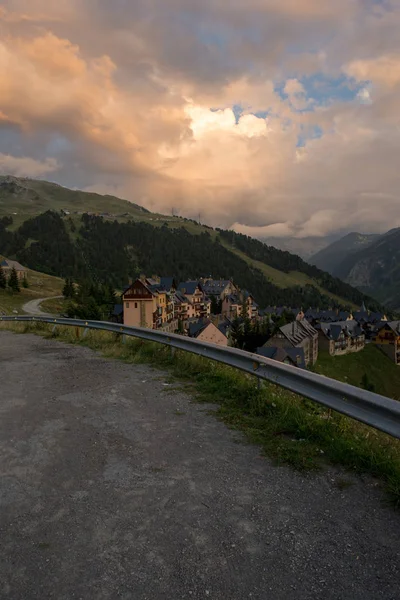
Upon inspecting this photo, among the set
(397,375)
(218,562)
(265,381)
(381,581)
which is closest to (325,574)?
(381,581)

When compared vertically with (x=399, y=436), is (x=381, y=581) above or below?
below

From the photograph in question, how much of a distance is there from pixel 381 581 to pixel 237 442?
255 centimetres

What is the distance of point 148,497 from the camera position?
3801 mm

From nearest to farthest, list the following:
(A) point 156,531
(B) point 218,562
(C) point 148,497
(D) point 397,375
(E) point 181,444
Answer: (B) point 218,562, (A) point 156,531, (C) point 148,497, (E) point 181,444, (D) point 397,375

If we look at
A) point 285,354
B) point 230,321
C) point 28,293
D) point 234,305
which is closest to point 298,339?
point 285,354

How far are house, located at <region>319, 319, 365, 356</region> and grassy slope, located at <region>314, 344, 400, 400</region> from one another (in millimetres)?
2268

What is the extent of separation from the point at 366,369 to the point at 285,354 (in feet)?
152

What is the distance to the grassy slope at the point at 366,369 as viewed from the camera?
268 feet

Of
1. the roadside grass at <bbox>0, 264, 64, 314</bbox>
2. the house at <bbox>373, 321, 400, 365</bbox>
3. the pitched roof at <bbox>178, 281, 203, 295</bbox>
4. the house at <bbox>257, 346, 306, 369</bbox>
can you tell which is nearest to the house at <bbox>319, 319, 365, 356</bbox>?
the house at <bbox>373, 321, 400, 365</bbox>

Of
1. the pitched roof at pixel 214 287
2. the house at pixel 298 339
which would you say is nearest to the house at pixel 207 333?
the house at pixel 298 339

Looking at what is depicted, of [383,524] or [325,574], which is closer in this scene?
[325,574]

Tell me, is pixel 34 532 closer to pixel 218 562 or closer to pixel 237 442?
pixel 218 562

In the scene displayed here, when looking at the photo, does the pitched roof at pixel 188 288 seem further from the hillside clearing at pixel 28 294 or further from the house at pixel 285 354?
the house at pixel 285 354

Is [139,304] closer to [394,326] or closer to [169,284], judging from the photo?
[169,284]
